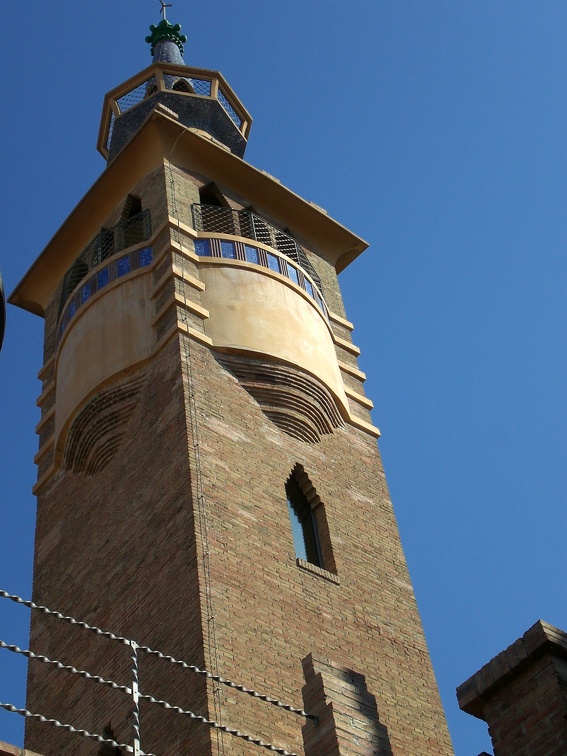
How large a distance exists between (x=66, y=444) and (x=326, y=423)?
381cm

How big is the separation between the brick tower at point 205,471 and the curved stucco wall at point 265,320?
37 millimetres

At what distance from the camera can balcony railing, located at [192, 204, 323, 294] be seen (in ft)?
71.0

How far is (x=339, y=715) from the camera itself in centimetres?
953

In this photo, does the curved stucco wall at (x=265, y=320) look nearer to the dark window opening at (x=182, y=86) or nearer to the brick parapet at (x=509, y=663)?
the dark window opening at (x=182, y=86)

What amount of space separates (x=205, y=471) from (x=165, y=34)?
18712 millimetres

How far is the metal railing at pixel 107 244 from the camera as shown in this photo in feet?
71.3

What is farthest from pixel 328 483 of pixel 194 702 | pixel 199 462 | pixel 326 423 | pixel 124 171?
pixel 124 171

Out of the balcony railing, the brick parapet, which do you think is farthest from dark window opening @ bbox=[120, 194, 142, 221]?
the brick parapet

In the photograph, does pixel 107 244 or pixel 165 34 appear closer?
pixel 107 244

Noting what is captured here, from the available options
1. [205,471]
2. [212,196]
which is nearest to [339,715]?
[205,471]

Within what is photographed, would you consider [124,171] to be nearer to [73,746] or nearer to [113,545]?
[113,545]

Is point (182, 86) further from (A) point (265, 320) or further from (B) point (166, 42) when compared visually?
(A) point (265, 320)

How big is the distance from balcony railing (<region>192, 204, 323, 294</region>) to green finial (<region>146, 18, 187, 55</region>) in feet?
37.9

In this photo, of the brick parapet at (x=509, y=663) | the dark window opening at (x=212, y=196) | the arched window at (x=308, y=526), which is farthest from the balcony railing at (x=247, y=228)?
the brick parapet at (x=509, y=663)
